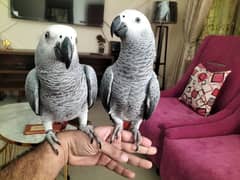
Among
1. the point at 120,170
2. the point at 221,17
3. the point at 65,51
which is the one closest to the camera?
the point at 65,51

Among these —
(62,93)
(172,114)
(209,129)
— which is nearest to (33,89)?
(62,93)

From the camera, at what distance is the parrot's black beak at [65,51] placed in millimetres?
400

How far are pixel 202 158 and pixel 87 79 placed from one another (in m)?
0.82

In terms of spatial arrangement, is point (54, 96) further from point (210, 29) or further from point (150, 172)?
point (210, 29)

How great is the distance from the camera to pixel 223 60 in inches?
68.5

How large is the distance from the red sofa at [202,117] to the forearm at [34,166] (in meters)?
0.79

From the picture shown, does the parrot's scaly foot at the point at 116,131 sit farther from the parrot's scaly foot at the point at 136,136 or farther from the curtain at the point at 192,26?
the curtain at the point at 192,26

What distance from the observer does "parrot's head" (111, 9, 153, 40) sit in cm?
45

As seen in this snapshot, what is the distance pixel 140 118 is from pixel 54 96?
0.71 feet

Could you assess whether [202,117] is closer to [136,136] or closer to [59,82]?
[136,136]

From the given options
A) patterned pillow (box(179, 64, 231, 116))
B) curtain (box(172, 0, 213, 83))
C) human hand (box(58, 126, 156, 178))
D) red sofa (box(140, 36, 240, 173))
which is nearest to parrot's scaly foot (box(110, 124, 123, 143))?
human hand (box(58, 126, 156, 178))

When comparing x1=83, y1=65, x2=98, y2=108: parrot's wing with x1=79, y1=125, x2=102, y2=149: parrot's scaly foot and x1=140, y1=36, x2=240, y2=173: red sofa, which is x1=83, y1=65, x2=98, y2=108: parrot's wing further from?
x1=140, y1=36, x2=240, y2=173: red sofa

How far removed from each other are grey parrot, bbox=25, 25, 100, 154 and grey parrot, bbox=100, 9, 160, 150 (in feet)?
0.16

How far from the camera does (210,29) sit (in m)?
2.54
